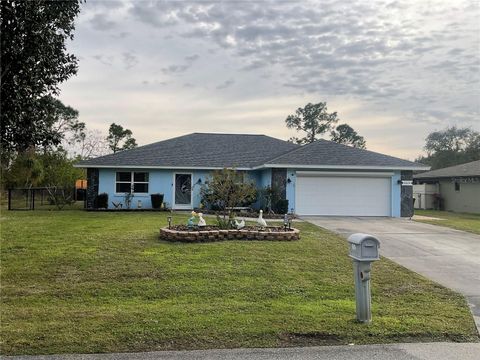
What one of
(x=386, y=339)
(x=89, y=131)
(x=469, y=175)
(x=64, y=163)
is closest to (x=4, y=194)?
(x=64, y=163)

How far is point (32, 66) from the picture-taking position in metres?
6.79

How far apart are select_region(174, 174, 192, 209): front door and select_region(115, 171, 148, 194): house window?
162cm

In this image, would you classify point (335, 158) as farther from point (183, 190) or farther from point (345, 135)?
point (345, 135)

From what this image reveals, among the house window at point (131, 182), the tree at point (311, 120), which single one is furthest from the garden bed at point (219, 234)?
the tree at point (311, 120)

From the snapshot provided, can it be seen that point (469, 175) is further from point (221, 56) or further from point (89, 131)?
point (89, 131)

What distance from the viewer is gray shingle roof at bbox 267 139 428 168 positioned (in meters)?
21.9

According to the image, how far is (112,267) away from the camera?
8617mm

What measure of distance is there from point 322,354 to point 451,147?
201ft

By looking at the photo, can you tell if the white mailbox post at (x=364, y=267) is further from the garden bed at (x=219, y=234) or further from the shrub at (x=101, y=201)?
the shrub at (x=101, y=201)

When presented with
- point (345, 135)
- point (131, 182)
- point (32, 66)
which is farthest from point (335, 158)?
point (345, 135)

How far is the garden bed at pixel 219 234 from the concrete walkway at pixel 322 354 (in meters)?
6.12

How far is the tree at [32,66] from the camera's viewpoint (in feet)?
21.1

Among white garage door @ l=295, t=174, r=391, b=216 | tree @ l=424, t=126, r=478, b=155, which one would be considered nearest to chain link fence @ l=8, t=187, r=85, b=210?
white garage door @ l=295, t=174, r=391, b=216

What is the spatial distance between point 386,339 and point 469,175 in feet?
89.9
